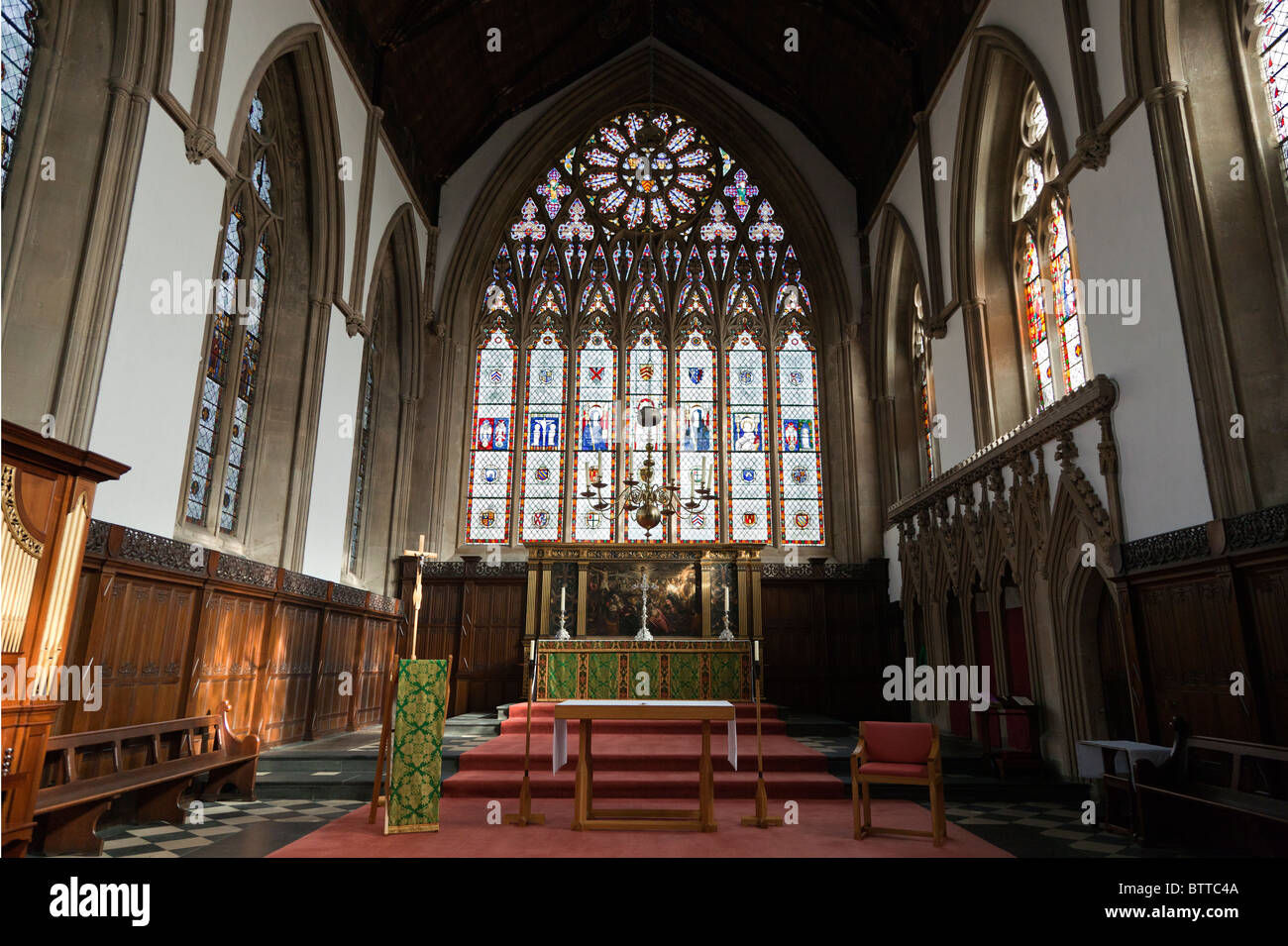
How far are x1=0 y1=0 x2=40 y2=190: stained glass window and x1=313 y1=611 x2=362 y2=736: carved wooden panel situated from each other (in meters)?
6.43

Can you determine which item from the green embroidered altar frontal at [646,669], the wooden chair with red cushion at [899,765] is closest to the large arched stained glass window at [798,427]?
the green embroidered altar frontal at [646,669]

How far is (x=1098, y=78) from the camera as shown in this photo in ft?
25.6

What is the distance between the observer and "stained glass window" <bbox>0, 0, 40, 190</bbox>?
259 inches

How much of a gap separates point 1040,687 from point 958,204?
642 centimetres

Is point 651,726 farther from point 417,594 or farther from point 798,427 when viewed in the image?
point 798,427

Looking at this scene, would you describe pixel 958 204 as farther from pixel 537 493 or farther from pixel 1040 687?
pixel 537 493

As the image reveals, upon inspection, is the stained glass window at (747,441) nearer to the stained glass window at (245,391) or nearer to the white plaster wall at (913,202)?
the white plaster wall at (913,202)

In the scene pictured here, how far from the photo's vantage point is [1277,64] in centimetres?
669

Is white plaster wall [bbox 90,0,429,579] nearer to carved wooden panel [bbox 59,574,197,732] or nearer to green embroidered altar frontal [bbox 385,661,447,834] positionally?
carved wooden panel [bbox 59,574,197,732]

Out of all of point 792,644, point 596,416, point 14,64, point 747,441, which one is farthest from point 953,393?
point 14,64

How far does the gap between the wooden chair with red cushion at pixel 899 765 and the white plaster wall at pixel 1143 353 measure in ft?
9.57

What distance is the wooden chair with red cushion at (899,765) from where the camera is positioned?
5.32 meters

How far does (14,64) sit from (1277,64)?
10537mm

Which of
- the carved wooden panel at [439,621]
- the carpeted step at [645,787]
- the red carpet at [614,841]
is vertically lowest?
the red carpet at [614,841]
